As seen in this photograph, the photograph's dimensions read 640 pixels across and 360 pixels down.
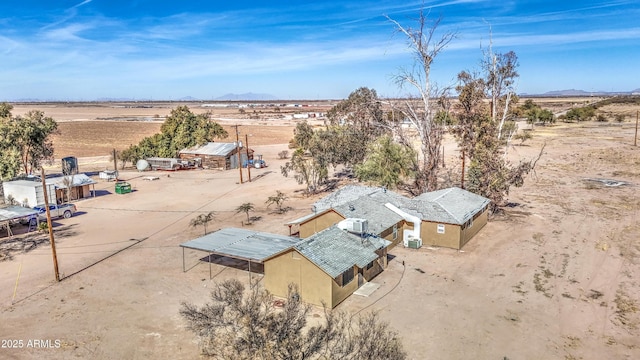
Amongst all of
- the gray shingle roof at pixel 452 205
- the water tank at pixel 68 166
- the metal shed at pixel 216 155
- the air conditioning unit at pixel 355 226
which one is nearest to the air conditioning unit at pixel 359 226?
the air conditioning unit at pixel 355 226

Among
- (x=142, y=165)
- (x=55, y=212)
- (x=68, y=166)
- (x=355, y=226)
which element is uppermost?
(x=68, y=166)

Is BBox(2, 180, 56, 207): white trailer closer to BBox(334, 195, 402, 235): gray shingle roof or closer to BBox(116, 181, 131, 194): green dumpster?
BBox(116, 181, 131, 194): green dumpster

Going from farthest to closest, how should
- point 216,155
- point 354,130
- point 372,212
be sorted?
point 216,155 → point 354,130 → point 372,212

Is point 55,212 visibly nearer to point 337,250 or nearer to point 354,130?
point 337,250

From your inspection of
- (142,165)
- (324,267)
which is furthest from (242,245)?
(142,165)

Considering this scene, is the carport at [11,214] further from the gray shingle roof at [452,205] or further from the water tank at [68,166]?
the gray shingle roof at [452,205]

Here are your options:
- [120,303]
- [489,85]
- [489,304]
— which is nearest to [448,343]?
[489,304]

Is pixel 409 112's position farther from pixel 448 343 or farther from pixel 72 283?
pixel 72 283
